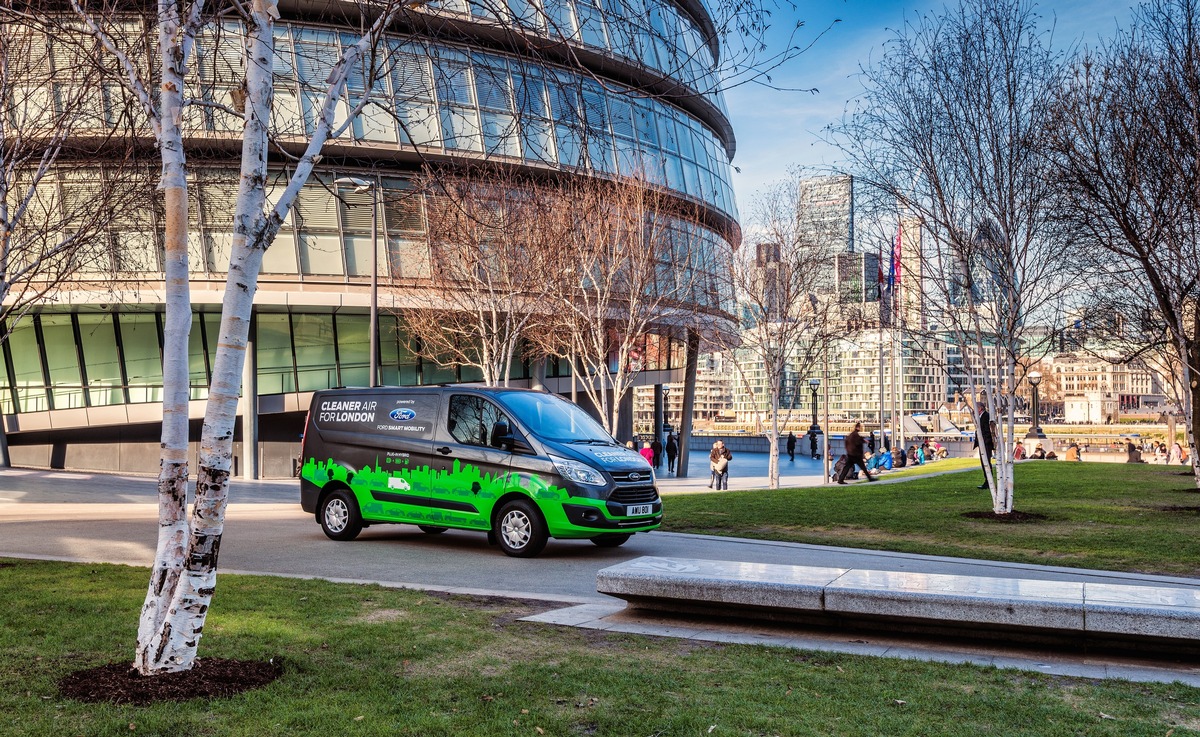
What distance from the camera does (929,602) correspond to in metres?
7.64

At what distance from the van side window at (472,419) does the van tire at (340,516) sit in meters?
2.17

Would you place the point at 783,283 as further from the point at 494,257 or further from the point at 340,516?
the point at 340,516

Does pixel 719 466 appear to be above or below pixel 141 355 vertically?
below

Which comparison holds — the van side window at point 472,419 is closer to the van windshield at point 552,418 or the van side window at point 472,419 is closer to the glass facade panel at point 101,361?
the van windshield at point 552,418

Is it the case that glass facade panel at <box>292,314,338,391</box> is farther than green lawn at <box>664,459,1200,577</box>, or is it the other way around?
glass facade panel at <box>292,314,338,391</box>

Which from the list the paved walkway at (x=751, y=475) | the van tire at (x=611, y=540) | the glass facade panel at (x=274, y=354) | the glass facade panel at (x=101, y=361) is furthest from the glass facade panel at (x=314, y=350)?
the van tire at (x=611, y=540)

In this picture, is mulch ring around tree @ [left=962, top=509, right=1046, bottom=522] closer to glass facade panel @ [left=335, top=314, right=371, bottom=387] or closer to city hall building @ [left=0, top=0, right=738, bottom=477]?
city hall building @ [left=0, top=0, right=738, bottom=477]

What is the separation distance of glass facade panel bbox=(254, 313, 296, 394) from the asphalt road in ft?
54.0

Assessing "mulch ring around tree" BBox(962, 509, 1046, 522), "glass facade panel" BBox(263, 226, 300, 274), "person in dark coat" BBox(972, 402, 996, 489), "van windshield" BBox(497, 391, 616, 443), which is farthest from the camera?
"glass facade panel" BBox(263, 226, 300, 274)

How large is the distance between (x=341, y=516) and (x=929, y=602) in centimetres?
1004

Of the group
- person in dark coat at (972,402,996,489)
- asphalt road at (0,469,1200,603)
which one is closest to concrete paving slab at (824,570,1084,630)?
asphalt road at (0,469,1200,603)

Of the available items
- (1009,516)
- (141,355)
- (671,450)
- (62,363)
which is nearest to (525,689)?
(1009,516)

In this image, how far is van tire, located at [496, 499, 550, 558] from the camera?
44.0ft

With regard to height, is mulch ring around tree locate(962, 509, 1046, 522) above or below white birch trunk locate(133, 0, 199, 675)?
below
